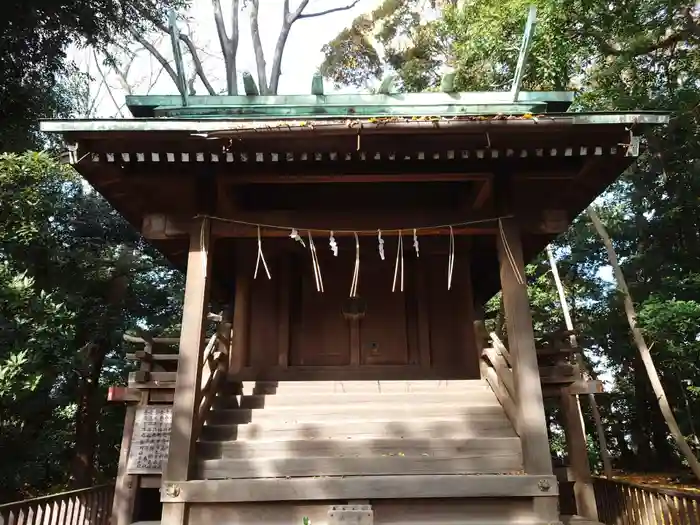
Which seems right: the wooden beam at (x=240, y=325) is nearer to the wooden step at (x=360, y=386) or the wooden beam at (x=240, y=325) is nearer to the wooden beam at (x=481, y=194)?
the wooden step at (x=360, y=386)

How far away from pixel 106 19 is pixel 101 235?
6.04 meters

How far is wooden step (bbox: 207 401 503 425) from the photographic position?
6109 mm

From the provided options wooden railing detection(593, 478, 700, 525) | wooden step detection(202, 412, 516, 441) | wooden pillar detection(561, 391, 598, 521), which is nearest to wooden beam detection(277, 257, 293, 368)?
wooden step detection(202, 412, 516, 441)

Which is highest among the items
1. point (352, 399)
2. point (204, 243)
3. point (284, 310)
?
point (204, 243)

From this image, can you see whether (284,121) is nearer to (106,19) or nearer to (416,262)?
(416,262)

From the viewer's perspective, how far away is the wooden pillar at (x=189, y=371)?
199 inches

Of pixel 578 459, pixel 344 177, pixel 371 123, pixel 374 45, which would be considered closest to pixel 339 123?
pixel 371 123

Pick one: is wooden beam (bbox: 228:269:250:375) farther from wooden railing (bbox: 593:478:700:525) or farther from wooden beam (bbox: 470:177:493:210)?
wooden railing (bbox: 593:478:700:525)

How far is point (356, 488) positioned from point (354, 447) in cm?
61

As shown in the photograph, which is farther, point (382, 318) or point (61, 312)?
point (61, 312)

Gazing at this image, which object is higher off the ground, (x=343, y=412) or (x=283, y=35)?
(x=283, y=35)

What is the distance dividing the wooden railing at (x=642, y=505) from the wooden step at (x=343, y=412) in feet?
7.40

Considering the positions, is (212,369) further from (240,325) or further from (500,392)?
(500,392)

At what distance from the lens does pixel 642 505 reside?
685cm
